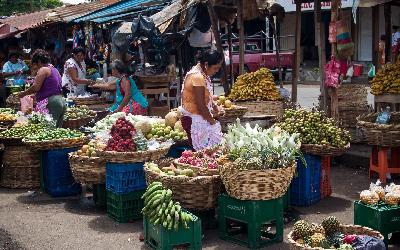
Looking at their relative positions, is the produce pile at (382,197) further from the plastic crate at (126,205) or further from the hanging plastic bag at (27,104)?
the hanging plastic bag at (27,104)

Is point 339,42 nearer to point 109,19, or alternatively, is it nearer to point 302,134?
point 302,134

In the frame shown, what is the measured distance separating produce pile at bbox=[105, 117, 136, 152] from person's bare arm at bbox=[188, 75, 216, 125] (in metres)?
0.83

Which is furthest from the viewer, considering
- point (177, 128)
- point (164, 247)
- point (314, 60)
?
point (314, 60)

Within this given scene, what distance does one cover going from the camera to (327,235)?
4539 millimetres

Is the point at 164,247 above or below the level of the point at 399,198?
below

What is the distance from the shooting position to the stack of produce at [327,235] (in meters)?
4.25

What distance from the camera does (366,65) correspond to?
2580 cm

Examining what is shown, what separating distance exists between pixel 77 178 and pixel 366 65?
69.9ft

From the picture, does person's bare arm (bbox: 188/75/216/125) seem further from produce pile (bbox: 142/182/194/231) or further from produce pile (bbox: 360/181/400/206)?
produce pile (bbox: 360/181/400/206)

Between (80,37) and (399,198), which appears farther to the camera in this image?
(80,37)

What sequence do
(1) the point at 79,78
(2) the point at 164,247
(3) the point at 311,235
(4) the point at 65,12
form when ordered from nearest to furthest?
1. (3) the point at 311,235
2. (2) the point at 164,247
3. (1) the point at 79,78
4. (4) the point at 65,12

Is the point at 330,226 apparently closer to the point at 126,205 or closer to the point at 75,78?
the point at 126,205

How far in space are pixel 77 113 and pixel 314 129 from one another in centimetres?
530

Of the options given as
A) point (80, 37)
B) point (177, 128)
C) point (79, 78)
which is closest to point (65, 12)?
point (80, 37)
